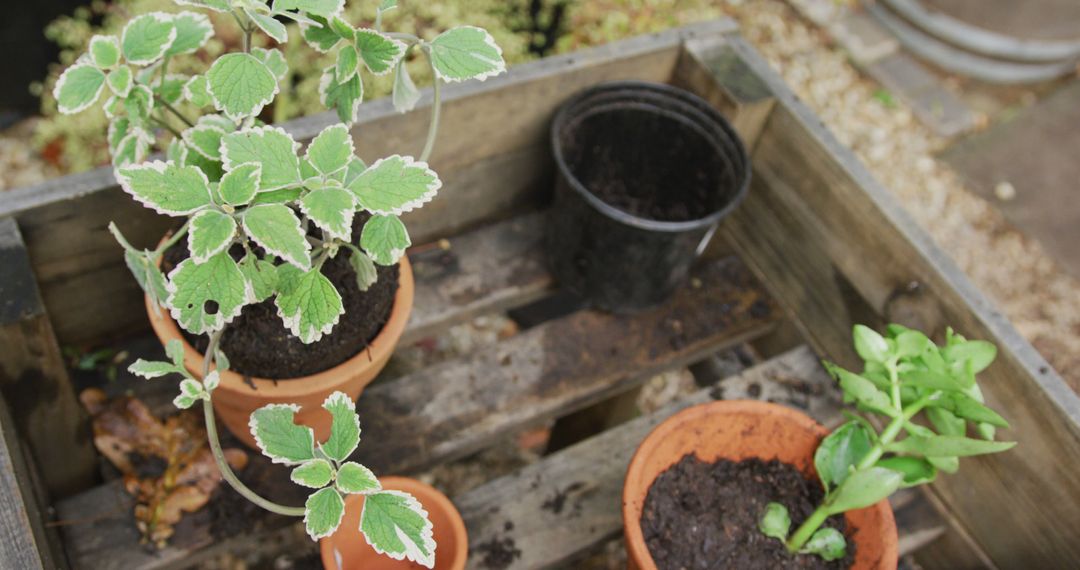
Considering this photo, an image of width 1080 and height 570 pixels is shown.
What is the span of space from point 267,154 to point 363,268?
202 mm

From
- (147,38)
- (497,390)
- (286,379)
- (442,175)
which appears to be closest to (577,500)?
(497,390)

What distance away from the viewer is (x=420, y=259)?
5.38 ft

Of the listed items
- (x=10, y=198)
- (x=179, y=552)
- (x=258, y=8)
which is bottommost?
(x=179, y=552)

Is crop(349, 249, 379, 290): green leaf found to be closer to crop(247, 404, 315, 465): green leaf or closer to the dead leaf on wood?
crop(247, 404, 315, 465): green leaf

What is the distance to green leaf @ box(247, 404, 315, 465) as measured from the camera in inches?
40.2

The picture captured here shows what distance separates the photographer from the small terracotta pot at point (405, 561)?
1.24m

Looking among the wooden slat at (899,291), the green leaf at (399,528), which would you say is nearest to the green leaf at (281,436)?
the green leaf at (399,528)

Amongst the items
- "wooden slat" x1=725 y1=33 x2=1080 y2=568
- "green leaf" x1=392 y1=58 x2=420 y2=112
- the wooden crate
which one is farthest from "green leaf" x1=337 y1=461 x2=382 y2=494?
"wooden slat" x1=725 y1=33 x2=1080 y2=568

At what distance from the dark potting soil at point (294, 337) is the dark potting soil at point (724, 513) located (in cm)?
50

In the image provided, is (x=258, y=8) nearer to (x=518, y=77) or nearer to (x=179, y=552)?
(x=518, y=77)

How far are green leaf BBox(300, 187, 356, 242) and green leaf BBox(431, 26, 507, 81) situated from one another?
0.19m

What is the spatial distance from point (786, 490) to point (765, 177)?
0.63 meters

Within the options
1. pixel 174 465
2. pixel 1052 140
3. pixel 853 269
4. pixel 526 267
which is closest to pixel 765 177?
pixel 853 269

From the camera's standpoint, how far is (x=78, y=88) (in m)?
1.13
